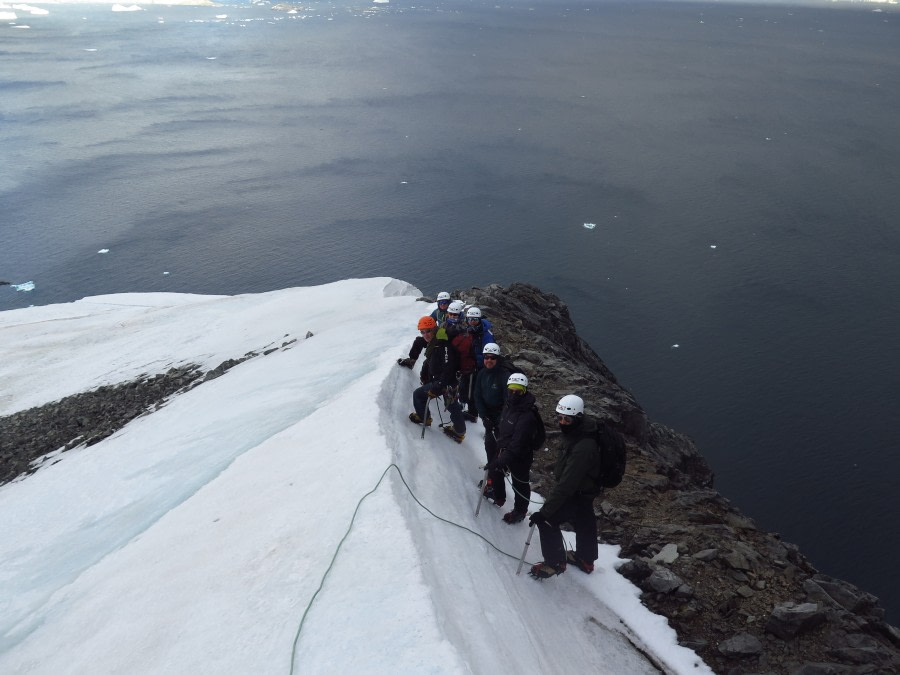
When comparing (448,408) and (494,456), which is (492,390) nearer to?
(494,456)

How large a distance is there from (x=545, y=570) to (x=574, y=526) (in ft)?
2.14

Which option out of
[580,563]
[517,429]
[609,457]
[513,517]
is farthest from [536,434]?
[580,563]

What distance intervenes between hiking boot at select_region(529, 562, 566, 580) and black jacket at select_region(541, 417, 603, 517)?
1.05m

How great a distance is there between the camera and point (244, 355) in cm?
2141

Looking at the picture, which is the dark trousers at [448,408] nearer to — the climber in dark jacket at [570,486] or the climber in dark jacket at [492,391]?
the climber in dark jacket at [492,391]

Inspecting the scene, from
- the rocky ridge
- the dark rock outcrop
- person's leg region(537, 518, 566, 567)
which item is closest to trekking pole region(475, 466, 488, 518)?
person's leg region(537, 518, 566, 567)

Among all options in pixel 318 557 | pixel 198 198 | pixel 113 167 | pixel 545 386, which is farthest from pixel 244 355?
pixel 113 167

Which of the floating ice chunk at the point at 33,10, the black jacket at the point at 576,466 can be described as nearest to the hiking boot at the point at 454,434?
the black jacket at the point at 576,466

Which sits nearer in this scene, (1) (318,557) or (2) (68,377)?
(1) (318,557)

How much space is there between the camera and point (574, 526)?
8.81 m

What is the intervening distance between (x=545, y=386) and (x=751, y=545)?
5.68 m

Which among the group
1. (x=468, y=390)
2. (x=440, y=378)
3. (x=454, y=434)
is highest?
(x=440, y=378)

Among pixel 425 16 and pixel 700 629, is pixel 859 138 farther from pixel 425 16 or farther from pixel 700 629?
pixel 425 16

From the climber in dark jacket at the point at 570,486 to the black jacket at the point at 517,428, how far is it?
1.68 ft
